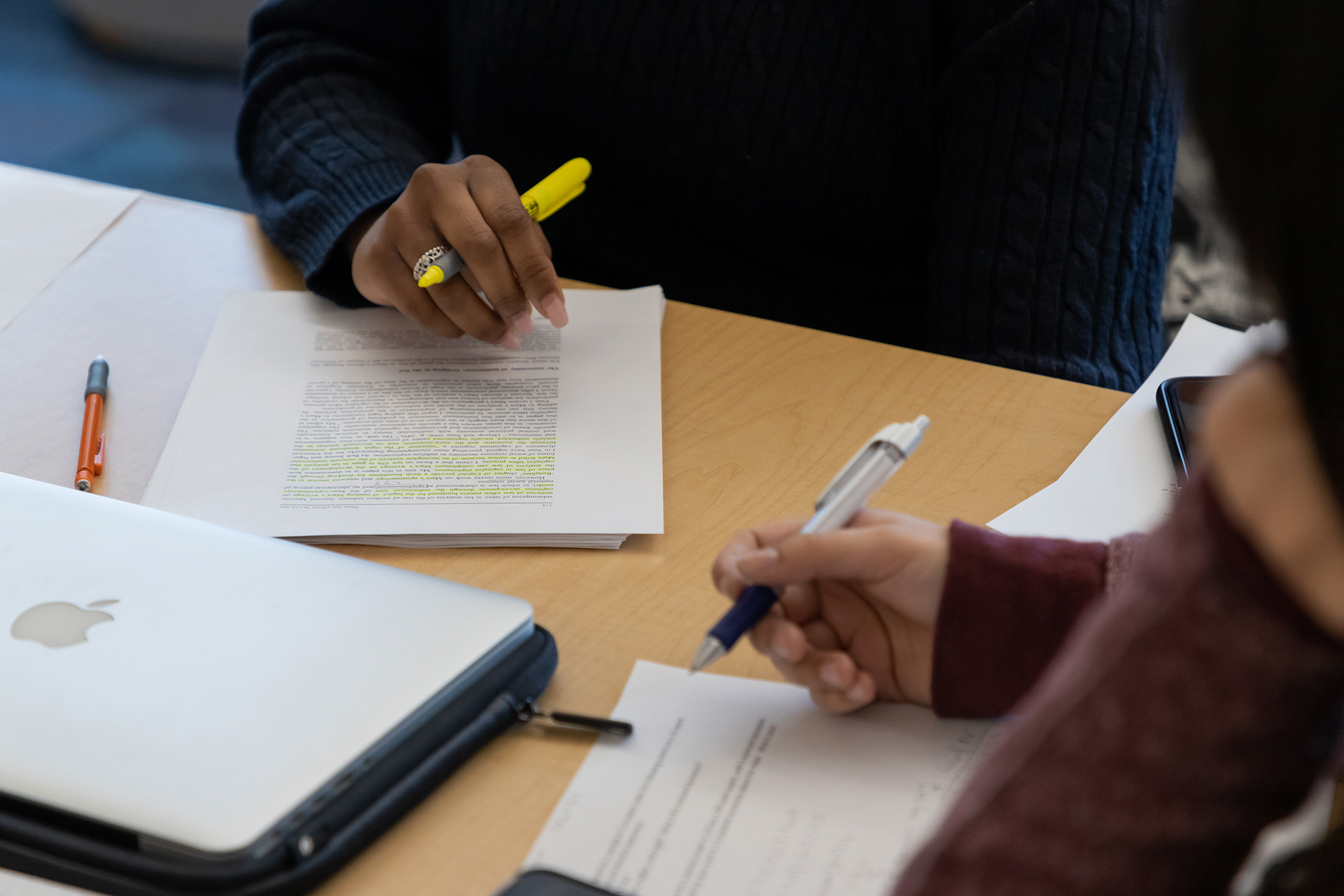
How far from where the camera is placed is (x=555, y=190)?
83cm

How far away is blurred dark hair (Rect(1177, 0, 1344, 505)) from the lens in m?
0.24

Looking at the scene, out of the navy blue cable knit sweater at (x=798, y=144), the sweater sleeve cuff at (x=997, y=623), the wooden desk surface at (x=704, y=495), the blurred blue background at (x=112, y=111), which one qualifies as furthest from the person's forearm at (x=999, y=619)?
the blurred blue background at (x=112, y=111)

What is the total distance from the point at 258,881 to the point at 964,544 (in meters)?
0.33

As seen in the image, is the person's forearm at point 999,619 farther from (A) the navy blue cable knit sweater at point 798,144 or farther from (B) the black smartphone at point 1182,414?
(A) the navy blue cable knit sweater at point 798,144

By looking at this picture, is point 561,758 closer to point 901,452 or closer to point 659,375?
point 901,452

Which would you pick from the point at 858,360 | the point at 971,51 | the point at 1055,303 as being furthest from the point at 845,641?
the point at 971,51

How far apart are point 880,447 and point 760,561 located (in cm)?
8

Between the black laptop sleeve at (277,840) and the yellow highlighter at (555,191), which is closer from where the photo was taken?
the black laptop sleeve at (277,840)

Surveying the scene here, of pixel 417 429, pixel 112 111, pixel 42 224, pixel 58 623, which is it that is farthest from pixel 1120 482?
pixel 112 111

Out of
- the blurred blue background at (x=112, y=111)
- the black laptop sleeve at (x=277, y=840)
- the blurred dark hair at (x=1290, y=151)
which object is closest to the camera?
the blurred dark hair at (x=1290, y=151)

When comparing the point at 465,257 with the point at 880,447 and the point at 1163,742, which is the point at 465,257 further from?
the point at 1163,742

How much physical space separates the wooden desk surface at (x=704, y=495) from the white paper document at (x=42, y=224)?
1.48 feet

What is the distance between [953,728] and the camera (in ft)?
1.66

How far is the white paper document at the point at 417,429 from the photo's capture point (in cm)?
64
